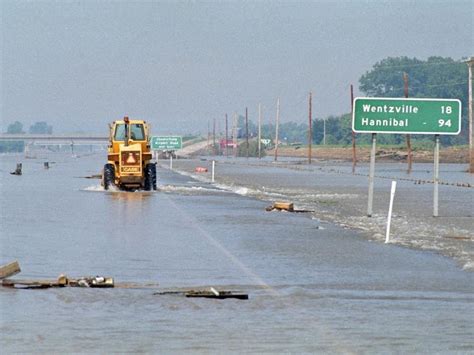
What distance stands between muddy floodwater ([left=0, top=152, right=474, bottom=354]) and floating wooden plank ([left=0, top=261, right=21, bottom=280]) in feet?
0.93

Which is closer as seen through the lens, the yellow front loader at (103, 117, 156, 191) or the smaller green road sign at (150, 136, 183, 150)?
the yellow front loader at (103, 117, 156, 191)

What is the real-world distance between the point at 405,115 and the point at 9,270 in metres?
20.9

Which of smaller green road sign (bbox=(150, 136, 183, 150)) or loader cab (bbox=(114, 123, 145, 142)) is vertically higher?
loader cab (bbox=(114, 123, 145, 142))

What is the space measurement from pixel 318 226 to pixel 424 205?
540 inches

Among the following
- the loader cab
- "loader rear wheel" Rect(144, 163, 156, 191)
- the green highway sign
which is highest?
the green highway sign

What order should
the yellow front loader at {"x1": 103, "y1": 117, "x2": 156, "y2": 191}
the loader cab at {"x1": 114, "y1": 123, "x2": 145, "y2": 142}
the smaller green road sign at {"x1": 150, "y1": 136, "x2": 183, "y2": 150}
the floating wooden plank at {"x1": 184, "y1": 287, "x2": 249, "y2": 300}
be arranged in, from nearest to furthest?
the floating wooden plank at {"x1": 184, "y1": 287, "x2": 249, "y2": 300} < the yellow front loader at {"x1": 103, "y1": 117, "x2": 156, "y2": 191} < the loader cab at {"x1": 114, "y1": 123, "x2": 145, "y2": 142} < the smaller green road sign at {"x1": 150, "y1": 136, "x2": 183, "y2": 150}

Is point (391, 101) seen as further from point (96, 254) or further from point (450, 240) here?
point (96, 254)

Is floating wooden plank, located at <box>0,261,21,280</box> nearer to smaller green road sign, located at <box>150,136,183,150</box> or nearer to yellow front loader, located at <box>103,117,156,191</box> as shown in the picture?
yellow front loader, located at <box>103,117,156,191</box>

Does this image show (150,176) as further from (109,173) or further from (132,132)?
(132,132)

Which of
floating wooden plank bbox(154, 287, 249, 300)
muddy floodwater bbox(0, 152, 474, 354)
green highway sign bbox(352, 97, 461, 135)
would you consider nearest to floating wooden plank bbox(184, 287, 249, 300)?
floating wooden plank bbox(154, 287, 249, 300)

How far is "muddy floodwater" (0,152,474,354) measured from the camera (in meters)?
12.9

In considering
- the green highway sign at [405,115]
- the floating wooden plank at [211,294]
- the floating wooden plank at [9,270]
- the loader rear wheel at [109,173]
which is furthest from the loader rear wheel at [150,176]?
the floating wooden plank at [211,294]

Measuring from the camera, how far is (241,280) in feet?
→ 62.3

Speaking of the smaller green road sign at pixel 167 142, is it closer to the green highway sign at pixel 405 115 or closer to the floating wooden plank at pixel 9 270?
the green highway sign at pixel 405 115
